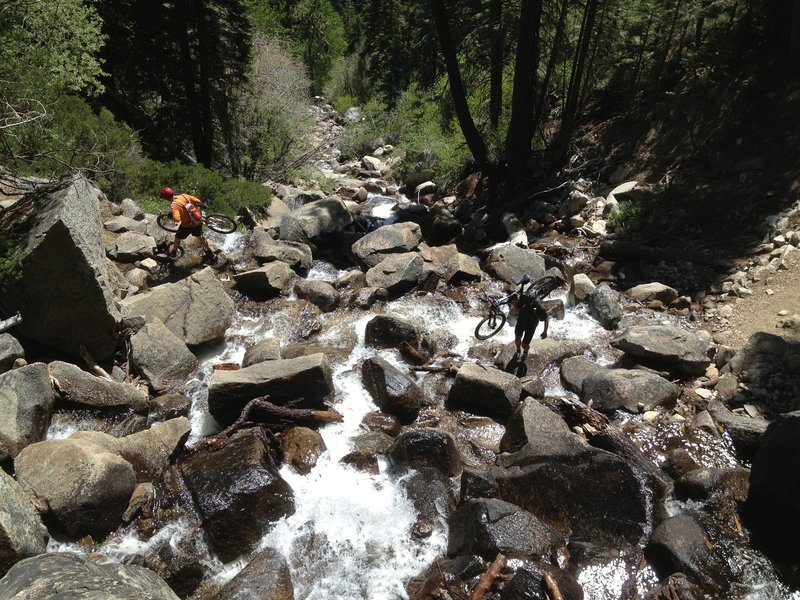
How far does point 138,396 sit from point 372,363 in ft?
12.1

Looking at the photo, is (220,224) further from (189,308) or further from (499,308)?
(499,308)

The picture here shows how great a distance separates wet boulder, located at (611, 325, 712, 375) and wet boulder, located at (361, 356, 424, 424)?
3.87 m

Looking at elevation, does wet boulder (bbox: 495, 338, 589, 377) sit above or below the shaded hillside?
below

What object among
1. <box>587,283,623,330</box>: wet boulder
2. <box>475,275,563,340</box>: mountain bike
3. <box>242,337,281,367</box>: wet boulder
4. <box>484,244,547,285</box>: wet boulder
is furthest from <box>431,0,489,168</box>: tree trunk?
<box>242,337,281,367</box>: wet boulder

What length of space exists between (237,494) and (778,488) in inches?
252

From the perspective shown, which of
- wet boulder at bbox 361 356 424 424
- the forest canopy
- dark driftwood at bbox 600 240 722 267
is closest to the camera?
wet boulder at bbox 361 356 424 424

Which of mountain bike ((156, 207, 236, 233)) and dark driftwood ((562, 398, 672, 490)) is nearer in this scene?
dark driftwood ((562, 398, 672, 490))

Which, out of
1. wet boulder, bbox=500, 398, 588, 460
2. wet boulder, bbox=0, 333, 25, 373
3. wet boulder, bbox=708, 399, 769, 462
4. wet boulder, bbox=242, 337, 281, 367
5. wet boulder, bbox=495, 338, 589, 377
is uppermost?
wet boulder, bbox=0, 333, 25, 373

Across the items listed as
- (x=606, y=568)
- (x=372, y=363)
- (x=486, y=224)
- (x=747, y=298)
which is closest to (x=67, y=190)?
(x=372, y=363)

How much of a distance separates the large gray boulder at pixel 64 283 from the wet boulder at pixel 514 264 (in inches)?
330

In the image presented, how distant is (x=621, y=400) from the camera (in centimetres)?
823

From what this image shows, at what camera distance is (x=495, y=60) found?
61.7 feet

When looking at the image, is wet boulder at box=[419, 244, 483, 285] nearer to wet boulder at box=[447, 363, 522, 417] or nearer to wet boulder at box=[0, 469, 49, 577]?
wet boulder at box=[447, 363, 522, 417]

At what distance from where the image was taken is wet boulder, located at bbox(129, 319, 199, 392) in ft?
29.0
